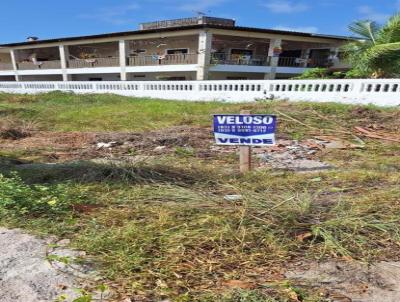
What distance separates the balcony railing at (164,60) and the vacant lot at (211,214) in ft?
53.3

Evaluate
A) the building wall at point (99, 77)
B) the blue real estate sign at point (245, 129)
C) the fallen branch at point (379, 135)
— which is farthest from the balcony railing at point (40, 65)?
the blue real estate sign at point (245, 129)

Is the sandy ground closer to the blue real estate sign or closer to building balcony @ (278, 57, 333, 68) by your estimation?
the blue real estate sign

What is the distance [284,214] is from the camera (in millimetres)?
2658

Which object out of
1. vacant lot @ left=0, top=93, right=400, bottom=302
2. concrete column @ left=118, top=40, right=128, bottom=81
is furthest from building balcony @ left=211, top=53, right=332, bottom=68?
vacant lot @ left=0, top=93, right=400, bottom=302

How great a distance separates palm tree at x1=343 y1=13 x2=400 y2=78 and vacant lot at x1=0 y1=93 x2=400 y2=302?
5.16 metres

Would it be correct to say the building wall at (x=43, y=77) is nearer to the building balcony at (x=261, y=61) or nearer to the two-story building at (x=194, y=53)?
the two-story building at (x=194, y=53)

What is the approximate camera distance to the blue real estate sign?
12.8 feet

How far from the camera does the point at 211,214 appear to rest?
274cm

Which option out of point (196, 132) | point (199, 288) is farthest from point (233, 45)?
point (199, 288)

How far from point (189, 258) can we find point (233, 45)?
22943 millimetres

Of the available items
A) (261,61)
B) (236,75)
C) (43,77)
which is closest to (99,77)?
(43,77)

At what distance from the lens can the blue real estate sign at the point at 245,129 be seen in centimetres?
391

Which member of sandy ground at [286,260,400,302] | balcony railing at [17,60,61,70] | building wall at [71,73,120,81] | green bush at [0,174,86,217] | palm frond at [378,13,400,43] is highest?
palm frond at [378,13,400,43]

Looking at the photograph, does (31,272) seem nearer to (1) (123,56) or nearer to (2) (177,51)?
(1) (123,56)
